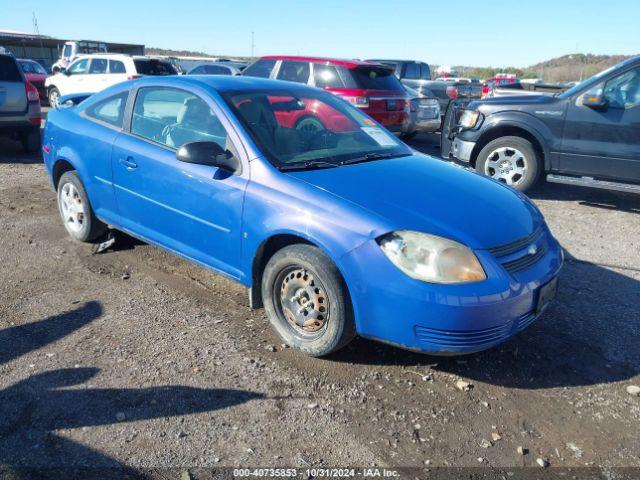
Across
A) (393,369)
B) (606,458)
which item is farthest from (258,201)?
(606,458)

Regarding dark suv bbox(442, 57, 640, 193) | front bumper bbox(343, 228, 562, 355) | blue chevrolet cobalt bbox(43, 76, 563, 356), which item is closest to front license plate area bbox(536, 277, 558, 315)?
blue chevrolet cobalt bbox(43, 76, 563, 356)

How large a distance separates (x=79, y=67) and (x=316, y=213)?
1525 centimetres

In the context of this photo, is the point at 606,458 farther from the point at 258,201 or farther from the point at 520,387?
the point at 258,201

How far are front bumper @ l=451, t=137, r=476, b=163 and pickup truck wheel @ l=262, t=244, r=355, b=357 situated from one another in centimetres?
491

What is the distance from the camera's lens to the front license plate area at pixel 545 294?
120 inches

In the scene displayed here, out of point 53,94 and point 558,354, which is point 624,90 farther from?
point 53,94

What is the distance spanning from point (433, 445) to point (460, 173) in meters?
1.97

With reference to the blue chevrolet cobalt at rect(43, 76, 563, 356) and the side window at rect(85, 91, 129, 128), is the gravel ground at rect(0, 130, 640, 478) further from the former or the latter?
the side window at rect(85, 91, 129, 128)

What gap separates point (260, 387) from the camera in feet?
9.78

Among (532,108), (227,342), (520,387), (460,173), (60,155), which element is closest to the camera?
(520,387)

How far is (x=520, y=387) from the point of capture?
10.1ft

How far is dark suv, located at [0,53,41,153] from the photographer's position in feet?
29.3

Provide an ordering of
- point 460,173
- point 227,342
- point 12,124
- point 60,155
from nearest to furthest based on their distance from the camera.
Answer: point 227,342 → point 460,173 → point 60,155 → point 12,124

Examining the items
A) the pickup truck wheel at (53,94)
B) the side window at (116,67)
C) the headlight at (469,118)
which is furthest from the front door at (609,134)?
the pickup truck wheel at (53,94)
